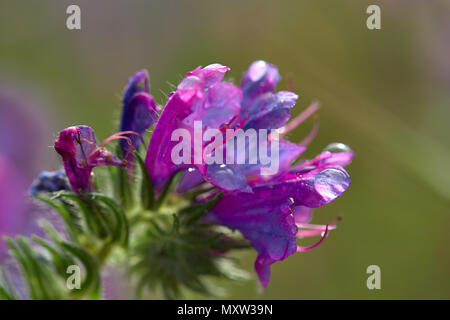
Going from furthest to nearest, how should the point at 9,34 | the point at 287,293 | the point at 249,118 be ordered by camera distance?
the point at 9,34 → the point at 287,293 → the point at 249,118

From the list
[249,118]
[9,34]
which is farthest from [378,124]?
[9,34]

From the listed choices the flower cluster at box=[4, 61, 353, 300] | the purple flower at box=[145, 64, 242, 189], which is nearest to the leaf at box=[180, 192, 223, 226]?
the flower cluster at box=[4, 61, 353, 300]

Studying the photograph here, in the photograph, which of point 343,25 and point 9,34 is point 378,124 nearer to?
point 343,25

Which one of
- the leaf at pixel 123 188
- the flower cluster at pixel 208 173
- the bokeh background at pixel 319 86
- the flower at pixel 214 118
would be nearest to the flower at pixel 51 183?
the flower cluster at pixel 208 173

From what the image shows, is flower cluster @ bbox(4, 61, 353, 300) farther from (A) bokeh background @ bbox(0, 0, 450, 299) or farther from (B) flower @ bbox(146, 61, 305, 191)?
(A) bokeh background @ bbox(0, 0, 450, 299)

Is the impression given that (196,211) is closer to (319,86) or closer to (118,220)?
(118,220)
